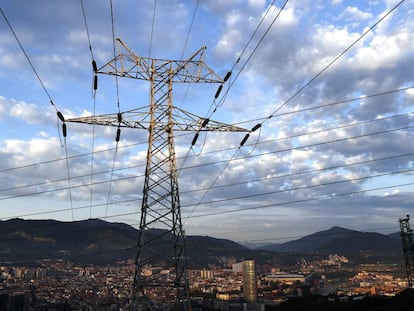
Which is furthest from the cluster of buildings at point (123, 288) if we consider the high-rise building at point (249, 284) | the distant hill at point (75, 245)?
the distant hill at point (75, 245)

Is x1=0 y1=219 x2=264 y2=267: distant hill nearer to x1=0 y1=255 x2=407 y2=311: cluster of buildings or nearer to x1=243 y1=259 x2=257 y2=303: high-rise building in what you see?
x1=0 y1=255 x2=407 y2=311: cluster of buildings

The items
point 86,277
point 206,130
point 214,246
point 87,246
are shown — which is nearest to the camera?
point 206,130

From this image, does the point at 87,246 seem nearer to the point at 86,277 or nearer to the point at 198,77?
the point at 86,277

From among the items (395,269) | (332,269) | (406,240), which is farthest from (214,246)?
(406,240)

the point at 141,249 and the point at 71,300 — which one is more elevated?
the point at 141,249

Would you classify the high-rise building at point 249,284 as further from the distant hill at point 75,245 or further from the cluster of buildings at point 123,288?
the distant hill at point 75,245

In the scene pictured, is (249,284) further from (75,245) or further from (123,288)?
(75,245)


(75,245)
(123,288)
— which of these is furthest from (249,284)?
(75,245)

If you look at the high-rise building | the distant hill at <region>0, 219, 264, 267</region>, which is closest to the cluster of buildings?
the high-rise building
